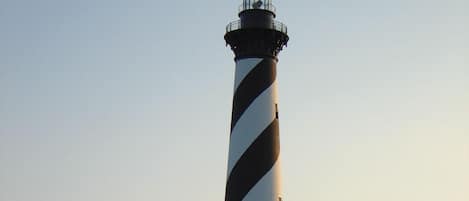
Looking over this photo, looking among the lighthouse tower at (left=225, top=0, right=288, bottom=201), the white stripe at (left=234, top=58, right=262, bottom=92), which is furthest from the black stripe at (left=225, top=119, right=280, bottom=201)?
the white stripe at (left=234, top=58, right=262, bottom=92)

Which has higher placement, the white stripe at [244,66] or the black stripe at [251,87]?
the white stripe at [244,66]

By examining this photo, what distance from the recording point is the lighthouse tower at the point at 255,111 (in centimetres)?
3038

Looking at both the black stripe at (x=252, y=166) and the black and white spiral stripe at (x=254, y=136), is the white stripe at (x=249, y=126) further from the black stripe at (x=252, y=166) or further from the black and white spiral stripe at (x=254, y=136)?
the black stripe at (x=252, y=166)

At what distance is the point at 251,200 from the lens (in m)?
30.1

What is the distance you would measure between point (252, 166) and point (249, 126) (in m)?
1.79

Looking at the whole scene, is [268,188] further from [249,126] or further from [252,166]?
[249,126]

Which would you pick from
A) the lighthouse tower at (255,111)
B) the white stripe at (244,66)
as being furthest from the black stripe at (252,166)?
the white stripe at (244,66)

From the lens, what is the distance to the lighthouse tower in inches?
1196

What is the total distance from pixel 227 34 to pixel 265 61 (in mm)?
2251

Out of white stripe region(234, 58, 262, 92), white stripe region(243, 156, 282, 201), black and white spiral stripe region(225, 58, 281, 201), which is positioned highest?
white stripe region(234, 58, 262, 92)

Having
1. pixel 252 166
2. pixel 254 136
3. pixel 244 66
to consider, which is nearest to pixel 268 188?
pixel 252 166

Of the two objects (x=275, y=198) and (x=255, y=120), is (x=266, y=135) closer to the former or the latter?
(x=255, y=120)

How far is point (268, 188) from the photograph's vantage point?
3042 cm

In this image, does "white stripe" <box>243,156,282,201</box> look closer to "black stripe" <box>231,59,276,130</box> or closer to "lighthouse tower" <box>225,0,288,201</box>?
"lighthouse tower" <box>225,0,288,201</box>
